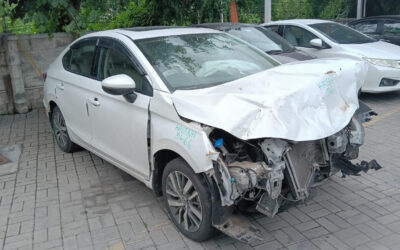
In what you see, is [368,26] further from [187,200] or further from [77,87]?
[187,200]

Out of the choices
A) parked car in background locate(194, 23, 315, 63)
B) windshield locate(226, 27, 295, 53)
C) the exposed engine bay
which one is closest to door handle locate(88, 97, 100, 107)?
the exposed engine bay

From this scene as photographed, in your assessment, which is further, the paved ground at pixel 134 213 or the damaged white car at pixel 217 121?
the paved ground at pixel 134 213

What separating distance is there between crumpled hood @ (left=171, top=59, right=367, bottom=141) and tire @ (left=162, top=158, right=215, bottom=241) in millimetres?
510

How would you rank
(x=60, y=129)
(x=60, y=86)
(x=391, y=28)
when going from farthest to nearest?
(x=391, y=28) < (x=60, y=129) < (x=60, y=86)

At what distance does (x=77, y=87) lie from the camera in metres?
5.00

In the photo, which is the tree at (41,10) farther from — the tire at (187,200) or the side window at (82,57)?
the tire at (187,200)

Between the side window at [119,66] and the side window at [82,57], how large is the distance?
1.01 feet

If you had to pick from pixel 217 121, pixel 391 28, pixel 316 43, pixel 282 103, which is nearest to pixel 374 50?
pixel 316 43

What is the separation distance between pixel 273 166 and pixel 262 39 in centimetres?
521

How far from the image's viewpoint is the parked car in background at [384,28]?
1048 cm

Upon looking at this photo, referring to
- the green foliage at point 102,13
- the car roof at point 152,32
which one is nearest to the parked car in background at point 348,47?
the green foliage at point 102,13

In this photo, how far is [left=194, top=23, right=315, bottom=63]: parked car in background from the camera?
7590 mm

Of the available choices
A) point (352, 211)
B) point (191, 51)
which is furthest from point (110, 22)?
point (352, 211)

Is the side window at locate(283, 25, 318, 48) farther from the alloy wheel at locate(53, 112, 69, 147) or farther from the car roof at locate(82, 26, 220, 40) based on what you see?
the alloy wheel at locate(53, 112, 69, 147)
